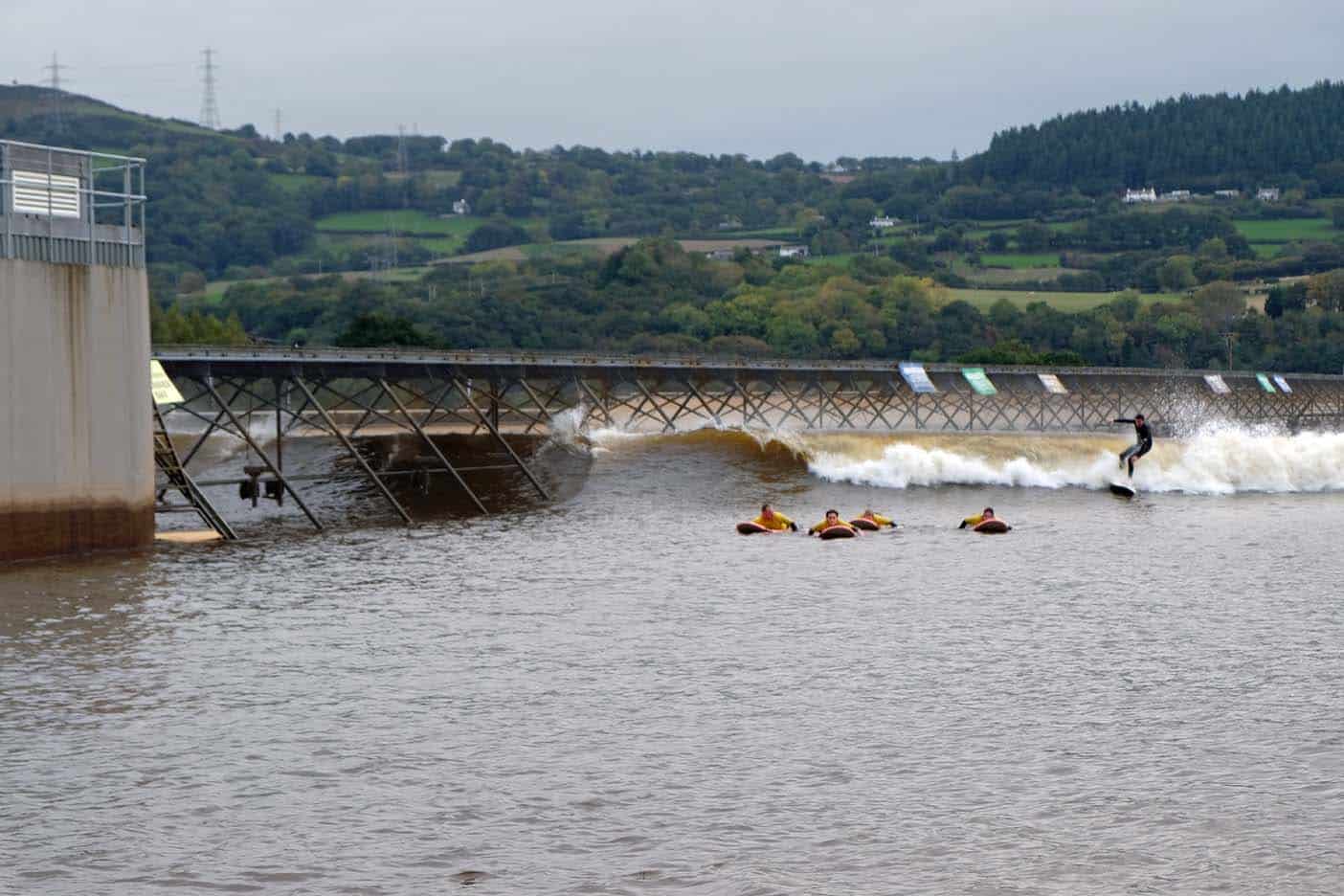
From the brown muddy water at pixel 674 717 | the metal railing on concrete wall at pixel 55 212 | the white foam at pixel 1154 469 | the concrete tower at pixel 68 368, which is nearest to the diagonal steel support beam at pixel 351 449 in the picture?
the brown muddy water at pixel 674 717

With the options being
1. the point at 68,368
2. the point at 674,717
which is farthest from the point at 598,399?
the point at 674,717

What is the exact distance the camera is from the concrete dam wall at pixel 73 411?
151 feet

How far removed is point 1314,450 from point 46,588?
6365 cm

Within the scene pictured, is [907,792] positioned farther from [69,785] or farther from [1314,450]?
[1314,450]

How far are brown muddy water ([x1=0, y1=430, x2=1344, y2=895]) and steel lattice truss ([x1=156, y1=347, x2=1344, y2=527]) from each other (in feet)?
23.6

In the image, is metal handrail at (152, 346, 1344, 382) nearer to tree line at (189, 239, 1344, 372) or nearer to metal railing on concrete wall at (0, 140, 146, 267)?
metal railing on concrete wall at (0, 140, 146, 267)

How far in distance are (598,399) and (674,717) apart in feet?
201

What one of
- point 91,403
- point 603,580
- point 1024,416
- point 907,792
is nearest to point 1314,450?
point 1024,416

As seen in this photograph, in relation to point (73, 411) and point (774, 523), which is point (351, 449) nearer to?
point (73, 411)

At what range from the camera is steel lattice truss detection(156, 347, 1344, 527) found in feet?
Result: 200

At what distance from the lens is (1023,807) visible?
25062mm

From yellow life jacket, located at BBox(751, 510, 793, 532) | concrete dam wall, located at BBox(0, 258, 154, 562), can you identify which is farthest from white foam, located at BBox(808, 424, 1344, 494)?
Result: concrete dam wall, located at BBox(0, 258, 154, 562)

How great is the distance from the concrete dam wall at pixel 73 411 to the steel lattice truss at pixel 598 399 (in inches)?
146

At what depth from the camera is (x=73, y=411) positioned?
47469 mm
